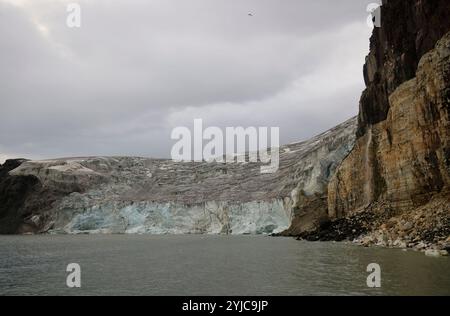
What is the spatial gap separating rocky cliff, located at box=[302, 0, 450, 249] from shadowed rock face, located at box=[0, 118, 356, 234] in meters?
16.1

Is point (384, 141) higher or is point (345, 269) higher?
point (384, 141)

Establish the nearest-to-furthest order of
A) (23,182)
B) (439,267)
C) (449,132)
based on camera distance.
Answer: (439,267) < (449,132) < (23,182)

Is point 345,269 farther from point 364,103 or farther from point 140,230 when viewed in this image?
point 140,230

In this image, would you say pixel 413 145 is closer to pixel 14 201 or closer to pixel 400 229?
pixel 400 229

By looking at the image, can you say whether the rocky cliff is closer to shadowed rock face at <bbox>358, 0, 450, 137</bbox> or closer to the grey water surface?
shadowed rock face at <bbox>358, 0, 450, 137</bbox>

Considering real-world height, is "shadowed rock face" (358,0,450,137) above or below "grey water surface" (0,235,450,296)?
above

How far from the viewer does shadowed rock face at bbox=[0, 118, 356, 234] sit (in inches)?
2485

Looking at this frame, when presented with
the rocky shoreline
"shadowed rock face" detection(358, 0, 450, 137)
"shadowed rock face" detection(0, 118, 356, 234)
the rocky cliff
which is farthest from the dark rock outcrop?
"shadowed rock face" detection(358, 0, 450, 137)

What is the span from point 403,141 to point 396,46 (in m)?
8.01

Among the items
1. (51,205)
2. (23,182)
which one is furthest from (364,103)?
(23,182)

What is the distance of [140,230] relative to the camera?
242ft

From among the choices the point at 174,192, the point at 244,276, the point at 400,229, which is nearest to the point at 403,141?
the point at 400,229

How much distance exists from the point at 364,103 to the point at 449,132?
54.6 feet

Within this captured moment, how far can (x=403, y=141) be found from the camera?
97.3ft
